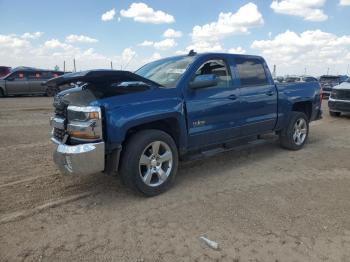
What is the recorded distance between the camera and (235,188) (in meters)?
4.84

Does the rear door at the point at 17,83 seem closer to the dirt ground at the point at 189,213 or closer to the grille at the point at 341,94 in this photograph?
the dirt ground at the point at 189,213

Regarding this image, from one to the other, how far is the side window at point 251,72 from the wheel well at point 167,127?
5.17ft

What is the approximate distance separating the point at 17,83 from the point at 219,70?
56.3 feet

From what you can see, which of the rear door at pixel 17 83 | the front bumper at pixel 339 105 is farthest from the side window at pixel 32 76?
the front bumper at pixel 339 105

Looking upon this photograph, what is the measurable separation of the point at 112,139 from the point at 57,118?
3.47 feet

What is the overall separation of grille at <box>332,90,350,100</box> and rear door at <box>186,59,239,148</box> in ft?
26.5

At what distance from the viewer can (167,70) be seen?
5426 millimetres

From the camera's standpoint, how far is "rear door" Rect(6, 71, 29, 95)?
19.5 meters

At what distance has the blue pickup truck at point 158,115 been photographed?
411cm

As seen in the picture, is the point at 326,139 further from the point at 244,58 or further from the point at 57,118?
the point at 57,118

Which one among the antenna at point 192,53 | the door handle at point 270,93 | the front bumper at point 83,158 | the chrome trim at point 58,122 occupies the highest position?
the antenna at point 192,53

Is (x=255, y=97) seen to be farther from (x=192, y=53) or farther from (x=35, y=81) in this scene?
(x=35, y=81)

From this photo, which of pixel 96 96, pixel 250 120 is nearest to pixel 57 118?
pixel 96 96

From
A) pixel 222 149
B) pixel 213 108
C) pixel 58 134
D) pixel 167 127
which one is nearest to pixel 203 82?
pixel 213 108
